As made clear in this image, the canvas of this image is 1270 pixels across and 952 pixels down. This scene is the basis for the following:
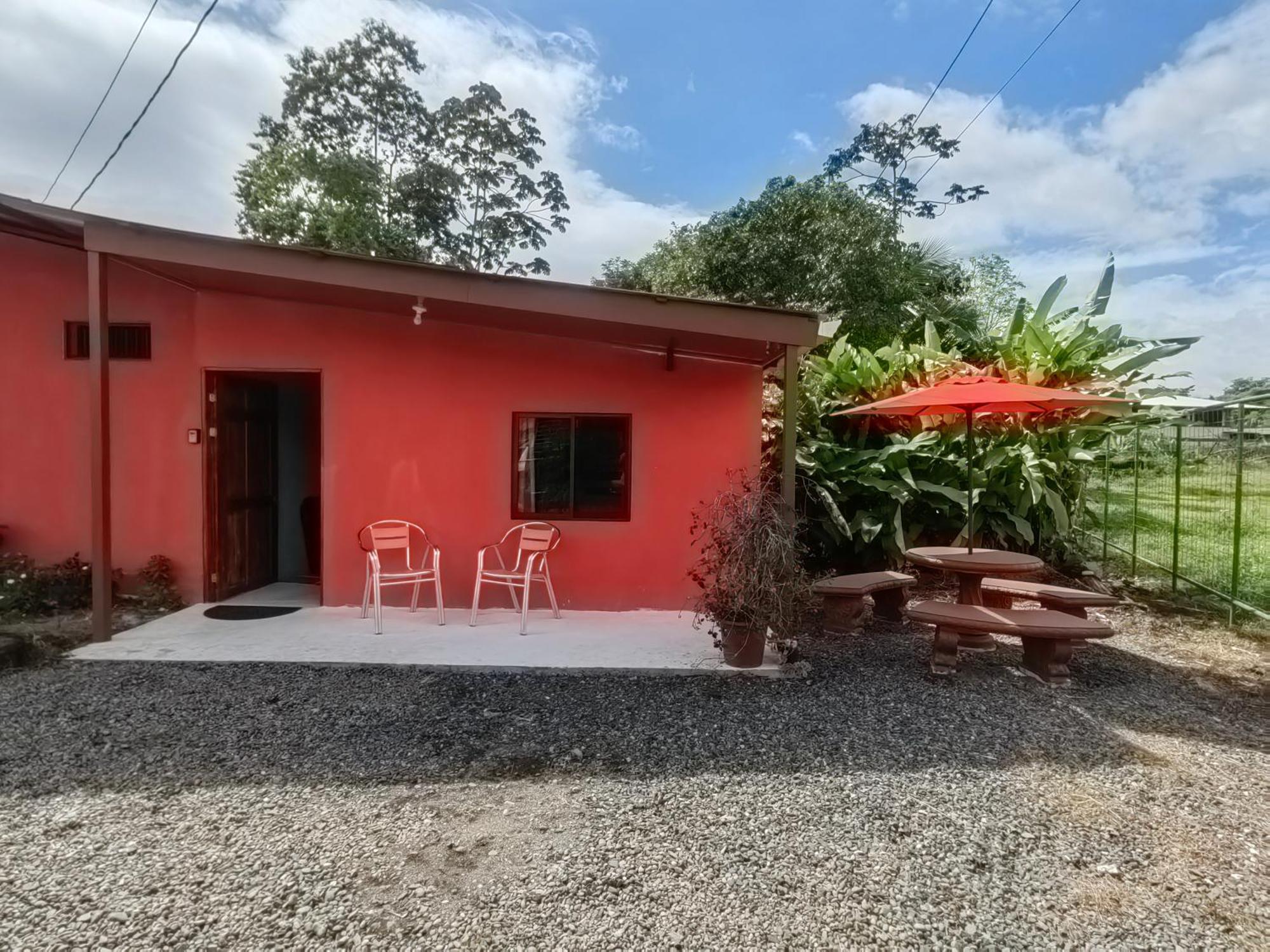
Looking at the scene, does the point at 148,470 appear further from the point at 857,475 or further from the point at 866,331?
the point at 866,331

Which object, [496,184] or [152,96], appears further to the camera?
[496,184]

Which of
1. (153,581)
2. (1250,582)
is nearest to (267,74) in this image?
(153,581)

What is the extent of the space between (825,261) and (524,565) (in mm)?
8473

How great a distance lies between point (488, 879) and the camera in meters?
2.23

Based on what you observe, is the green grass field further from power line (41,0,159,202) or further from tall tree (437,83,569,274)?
tall tree (437,83,569,274)

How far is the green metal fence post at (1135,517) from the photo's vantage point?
6.91 m

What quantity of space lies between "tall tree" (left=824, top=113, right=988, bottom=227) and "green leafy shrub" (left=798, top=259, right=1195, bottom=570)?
7827mm

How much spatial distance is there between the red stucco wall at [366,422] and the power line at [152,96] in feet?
5.28

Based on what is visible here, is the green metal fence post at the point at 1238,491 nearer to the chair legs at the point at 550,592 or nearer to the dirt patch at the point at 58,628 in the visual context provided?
the chair legs at the point at 550,592

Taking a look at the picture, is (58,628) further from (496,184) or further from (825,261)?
(496,184)

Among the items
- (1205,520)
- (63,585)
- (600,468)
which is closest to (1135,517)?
(1205,520)

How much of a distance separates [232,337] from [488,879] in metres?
5.42

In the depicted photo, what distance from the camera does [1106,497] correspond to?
766 cm

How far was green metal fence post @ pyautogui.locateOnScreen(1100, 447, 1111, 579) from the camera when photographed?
747cm
